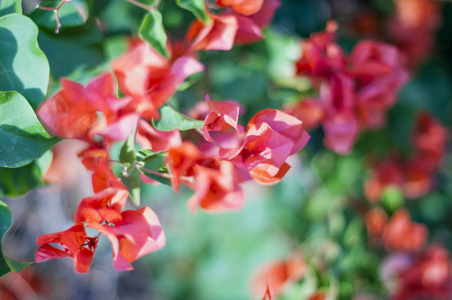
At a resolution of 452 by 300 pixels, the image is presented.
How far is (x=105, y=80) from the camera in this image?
1.38 ft

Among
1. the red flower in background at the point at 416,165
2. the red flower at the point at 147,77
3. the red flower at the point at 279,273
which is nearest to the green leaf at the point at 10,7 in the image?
the red flower at the point at 147,77

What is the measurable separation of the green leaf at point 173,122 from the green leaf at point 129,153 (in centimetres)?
3

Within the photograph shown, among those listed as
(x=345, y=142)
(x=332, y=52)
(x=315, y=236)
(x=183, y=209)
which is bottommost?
(x=183, y=209)

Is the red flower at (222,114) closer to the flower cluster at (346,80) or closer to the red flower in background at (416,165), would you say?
the flower cluster at (346,80)

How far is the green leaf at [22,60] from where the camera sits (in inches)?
16.8

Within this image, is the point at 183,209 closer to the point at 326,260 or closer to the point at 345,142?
the point at 326,260

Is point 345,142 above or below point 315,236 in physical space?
above

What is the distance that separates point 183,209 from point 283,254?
1.05ft

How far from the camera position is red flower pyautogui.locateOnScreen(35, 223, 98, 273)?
0.38 m

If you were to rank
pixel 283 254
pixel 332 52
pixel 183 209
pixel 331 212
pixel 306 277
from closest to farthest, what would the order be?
1. pixel 332 52
2. pixel 306 277
3. pixel 331 212
4. pixel 283 254
5. pixel 183 209

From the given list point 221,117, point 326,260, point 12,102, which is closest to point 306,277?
point 326,260

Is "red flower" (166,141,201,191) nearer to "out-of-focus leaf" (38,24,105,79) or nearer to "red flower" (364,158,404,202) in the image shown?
"out-of-focus leaf" (38,24,105,79)

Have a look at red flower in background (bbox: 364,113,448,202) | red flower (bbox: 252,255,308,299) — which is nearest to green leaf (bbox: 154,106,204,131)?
red flower (bbox: 252,255,308,299)

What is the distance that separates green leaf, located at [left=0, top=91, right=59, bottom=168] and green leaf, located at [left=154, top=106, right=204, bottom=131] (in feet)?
0.39
